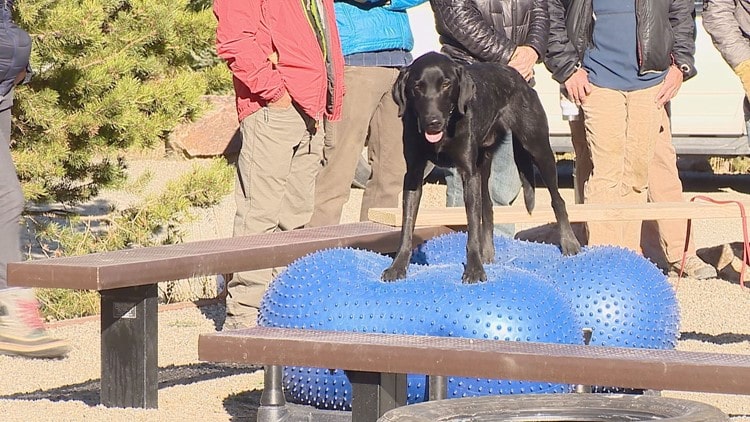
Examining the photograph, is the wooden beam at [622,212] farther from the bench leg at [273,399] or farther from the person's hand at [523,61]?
the bench leg at [273,399]

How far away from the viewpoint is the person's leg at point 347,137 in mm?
7531

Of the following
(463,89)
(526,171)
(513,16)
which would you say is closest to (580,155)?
(513,16)

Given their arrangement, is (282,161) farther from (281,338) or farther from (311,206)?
(281,338)

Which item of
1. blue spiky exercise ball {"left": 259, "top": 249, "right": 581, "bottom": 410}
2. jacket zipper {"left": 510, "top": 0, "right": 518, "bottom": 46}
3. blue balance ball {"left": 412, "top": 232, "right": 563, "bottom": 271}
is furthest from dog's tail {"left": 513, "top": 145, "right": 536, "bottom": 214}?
jacket zipper {"left": 510, "top": 0, "right": 518, "bottom": 46}

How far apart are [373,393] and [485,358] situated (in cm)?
49

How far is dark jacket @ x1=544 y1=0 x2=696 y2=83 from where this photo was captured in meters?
8.02

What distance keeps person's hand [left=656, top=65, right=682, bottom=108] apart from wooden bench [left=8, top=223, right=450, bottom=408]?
3.24 metres

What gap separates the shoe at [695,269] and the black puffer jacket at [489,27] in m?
2.33

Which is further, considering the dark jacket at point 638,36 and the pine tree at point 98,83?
the dark jacket at point 638,36

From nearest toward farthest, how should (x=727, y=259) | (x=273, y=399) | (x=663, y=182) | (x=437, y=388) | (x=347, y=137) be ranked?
(x=437, y=388) < (x=273, y=399) < (x=347, y=137) < (x=663, y=182) < (x=727, y=259)

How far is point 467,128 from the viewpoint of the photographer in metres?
5.31

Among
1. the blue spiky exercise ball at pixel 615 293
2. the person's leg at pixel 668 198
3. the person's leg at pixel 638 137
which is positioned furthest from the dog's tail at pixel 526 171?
the person's leg at pixel 668 198

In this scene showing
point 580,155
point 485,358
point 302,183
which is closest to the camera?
point 485,358

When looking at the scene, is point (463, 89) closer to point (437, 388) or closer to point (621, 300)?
point (621, 300)
